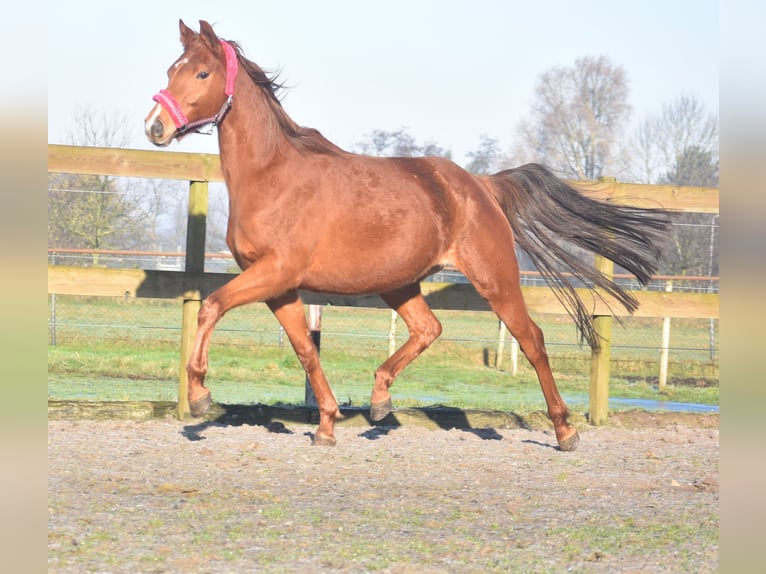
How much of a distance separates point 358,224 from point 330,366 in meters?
8.54

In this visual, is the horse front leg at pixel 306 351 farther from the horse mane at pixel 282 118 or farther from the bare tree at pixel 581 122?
the bare tree at pixel 581 122

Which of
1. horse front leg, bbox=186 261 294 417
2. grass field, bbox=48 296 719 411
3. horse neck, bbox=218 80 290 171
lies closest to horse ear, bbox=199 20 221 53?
horse neck, bbox=218 80 290 171

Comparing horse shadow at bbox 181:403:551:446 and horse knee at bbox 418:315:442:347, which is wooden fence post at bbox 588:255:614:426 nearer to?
horse shadow at bbox 181:403:551:446

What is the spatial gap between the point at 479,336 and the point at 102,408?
1442 centimetres

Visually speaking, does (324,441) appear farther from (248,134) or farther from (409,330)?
(248,134)

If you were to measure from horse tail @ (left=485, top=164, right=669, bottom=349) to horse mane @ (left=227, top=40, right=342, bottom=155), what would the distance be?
138 cm

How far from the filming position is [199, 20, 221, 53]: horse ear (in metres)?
5.45

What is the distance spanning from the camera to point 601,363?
7.16m

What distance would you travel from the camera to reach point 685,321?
83.1 feet

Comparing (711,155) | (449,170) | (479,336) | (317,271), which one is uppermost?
(711,155)

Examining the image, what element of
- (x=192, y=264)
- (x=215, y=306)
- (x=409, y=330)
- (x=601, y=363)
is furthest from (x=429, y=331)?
(x=192, y=264)

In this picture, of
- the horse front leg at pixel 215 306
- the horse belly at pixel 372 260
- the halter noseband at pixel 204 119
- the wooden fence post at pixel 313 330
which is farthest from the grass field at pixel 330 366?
the halter noseband at pixel 204 119
